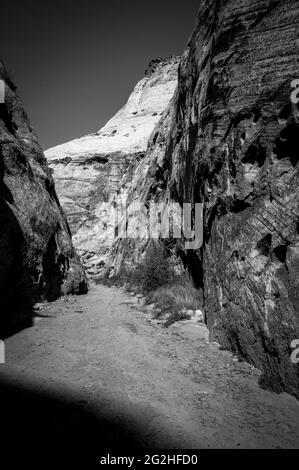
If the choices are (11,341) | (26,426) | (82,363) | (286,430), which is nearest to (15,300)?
(11,341)

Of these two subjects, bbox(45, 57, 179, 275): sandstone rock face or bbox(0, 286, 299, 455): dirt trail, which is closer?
bbox(0, 286, 299, 455): dirt trail

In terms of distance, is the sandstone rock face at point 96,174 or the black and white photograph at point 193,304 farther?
the sandstone rock face at point 96,174

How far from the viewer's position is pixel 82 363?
489 centimetres

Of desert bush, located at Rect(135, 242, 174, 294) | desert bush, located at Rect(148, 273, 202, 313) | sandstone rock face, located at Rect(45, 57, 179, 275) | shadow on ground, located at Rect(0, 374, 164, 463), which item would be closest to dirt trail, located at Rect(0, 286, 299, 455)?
shadow on ground, located at Rect(0, 374, 164, 463)

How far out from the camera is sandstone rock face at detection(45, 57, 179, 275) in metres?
30.1

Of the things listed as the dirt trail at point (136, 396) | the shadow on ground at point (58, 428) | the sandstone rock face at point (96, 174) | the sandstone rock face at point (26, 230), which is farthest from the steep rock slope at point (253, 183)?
the sandstone rock face at point (96, 174)

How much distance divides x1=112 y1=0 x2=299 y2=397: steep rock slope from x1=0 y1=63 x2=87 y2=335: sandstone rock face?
17.9 feet

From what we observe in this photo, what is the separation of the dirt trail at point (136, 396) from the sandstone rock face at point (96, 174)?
2093 centimetres

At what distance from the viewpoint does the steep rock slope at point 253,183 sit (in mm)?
4781

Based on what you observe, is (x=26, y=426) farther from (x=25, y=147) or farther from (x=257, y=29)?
(x=25, y=147)

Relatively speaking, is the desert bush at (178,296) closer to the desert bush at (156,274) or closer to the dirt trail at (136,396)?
the desert bush at (156,274)

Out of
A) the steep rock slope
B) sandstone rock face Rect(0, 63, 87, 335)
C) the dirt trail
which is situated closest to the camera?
the dirt trail

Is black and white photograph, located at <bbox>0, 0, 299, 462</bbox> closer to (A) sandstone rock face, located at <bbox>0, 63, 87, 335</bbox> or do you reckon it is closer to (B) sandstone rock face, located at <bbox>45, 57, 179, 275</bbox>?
(A) sandstone rock face, located at <bbox>0, 63, 87, 335</bbox>

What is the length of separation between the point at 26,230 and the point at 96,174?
105 feet
